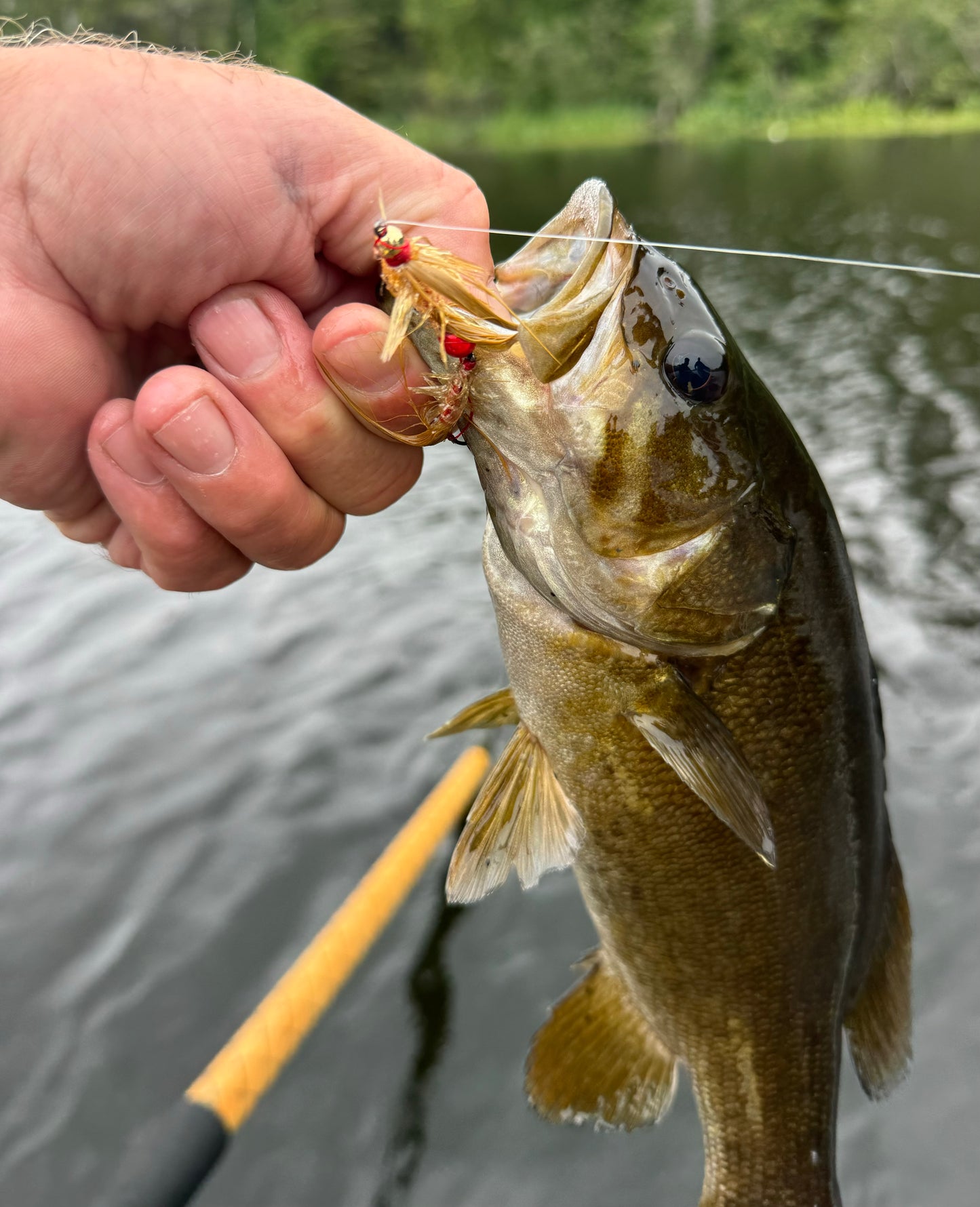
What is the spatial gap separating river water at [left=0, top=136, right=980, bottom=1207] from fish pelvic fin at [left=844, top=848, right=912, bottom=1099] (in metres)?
1.26

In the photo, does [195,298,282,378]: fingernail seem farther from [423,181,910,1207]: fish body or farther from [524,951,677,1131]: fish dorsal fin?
[524,951,677,1131]: fish dorsal fin

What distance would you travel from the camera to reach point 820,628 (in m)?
2.01

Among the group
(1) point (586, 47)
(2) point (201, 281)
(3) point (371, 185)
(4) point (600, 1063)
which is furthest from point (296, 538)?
(1) point (586, 47)

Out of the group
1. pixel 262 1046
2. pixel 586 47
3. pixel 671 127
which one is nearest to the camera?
pixel 262 1046

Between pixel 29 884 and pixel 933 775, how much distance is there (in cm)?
437

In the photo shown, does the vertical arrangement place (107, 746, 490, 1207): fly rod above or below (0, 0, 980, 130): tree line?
above

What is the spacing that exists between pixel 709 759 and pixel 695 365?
2.50ft

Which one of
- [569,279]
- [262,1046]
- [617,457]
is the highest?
[569,279]

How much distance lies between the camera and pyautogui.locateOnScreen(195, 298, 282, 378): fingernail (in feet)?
6.24

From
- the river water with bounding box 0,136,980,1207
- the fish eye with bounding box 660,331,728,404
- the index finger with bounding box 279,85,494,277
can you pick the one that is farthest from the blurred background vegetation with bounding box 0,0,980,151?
the fish eye with bounding box 660,331,728,404

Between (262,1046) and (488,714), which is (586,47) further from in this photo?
(262,1046)

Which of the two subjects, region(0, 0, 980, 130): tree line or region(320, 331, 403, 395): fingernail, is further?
region(0, 0, 980, 130): tree line

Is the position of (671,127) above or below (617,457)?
below

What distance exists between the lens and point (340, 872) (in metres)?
4.37
